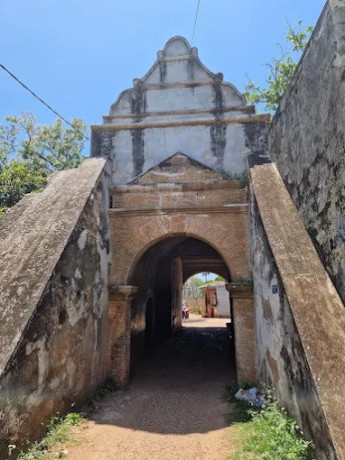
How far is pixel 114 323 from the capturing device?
6.29 m

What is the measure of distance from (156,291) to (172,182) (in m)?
4.69

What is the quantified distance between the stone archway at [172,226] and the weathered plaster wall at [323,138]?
175 cm

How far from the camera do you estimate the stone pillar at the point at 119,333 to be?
615 centimetres

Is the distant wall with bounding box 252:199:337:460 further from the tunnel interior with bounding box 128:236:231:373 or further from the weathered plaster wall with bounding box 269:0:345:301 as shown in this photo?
the tunnel interior with bounding box 128:236:231:373

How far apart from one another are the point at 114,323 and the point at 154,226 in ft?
6.60

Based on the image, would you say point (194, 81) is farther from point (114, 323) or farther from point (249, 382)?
point (249, 382)

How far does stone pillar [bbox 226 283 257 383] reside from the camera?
5.79 m

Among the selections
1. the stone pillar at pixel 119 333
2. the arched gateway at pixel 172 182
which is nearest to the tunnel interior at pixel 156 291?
the arched gateway at pixel 172 182

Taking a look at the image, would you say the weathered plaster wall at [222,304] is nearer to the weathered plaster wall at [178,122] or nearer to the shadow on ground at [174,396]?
the shadow on ground at [174,396]

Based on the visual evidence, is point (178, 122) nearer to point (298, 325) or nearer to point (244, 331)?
point (244, 331)

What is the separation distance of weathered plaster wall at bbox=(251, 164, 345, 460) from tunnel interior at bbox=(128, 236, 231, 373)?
107 inches

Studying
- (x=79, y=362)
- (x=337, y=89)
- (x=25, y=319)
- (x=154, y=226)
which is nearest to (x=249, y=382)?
(x=79, y=362)

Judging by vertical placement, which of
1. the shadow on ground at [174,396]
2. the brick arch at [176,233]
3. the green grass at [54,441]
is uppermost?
the brick arch at [176,233]

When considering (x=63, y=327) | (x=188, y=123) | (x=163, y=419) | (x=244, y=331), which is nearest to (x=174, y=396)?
(x=163, y=419)
